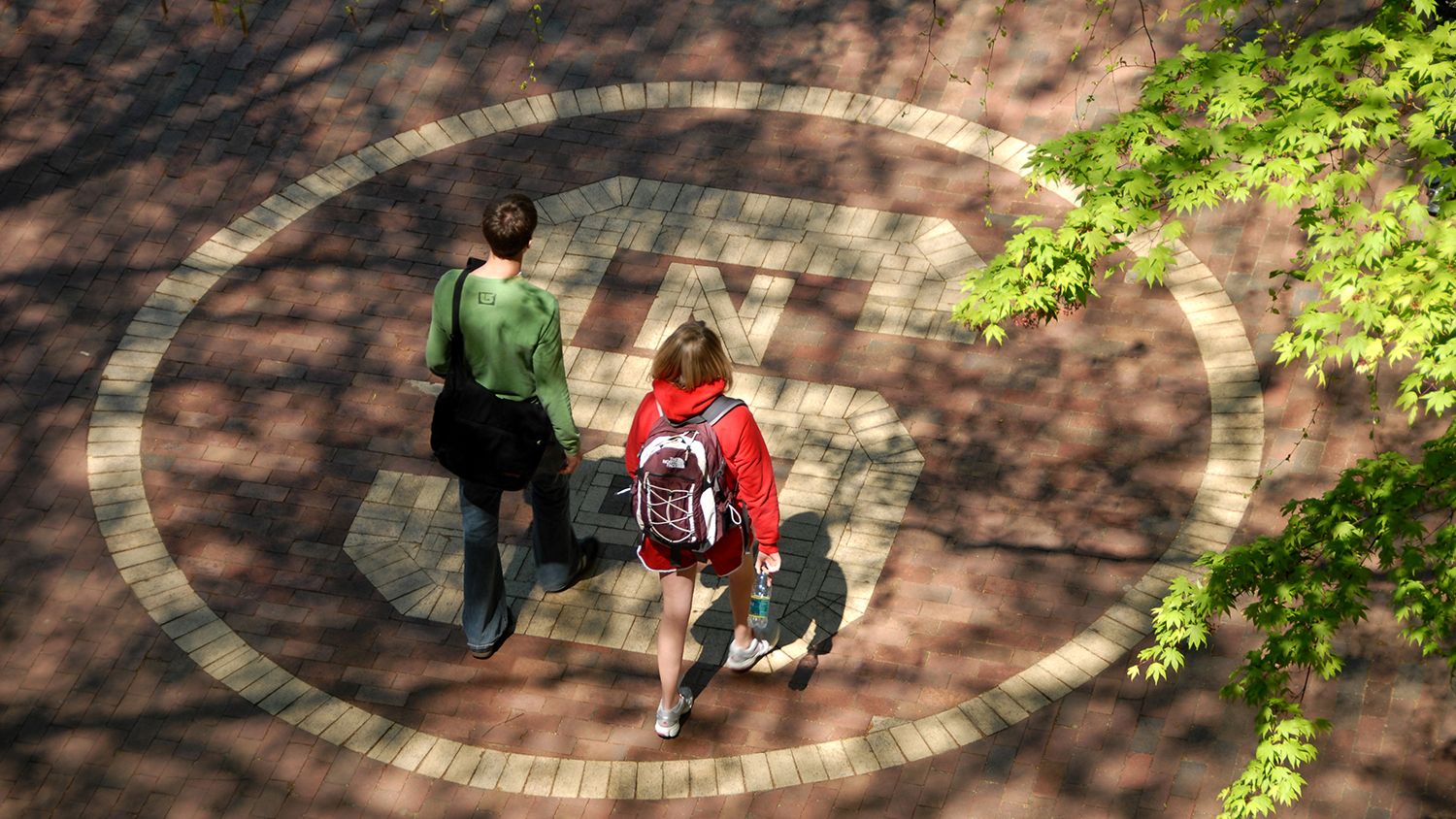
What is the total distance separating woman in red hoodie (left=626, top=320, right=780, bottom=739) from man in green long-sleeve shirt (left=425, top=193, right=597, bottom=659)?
1.71ft

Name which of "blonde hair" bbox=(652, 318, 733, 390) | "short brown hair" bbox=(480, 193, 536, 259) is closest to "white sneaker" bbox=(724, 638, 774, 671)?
"blonde hair" bbox=(652, 318, 733, 390)

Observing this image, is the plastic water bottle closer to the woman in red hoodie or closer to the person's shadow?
the woman in red hoodie

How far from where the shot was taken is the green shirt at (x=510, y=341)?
26.0ft

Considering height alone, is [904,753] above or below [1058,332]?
below

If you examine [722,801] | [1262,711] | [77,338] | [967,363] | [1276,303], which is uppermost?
[1276,303]

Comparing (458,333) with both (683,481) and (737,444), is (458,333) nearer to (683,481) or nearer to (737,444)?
(683,481)

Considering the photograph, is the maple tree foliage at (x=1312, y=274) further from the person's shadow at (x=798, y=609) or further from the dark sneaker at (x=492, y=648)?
the dark sneaker at (x=492, y=648)

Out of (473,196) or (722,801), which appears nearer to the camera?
(722,801)

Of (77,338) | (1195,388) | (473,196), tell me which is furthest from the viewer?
(473,196)

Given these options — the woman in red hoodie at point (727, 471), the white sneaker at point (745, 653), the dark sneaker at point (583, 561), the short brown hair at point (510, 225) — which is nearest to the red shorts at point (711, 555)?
the woman in red hoodie at point (727, 471)

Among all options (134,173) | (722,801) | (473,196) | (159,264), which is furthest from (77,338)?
(722,801)

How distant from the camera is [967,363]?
429 inches

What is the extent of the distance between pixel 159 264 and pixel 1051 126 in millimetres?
6473

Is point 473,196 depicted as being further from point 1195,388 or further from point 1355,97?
point 1355,97
